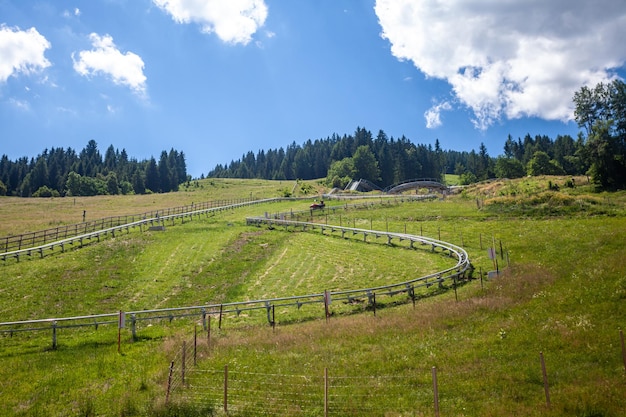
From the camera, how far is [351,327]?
64.1 ft

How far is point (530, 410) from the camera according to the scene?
10383 mm

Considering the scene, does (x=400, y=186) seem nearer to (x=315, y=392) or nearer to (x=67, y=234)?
(x=67, y=234)

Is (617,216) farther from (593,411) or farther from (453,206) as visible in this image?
(593,411)

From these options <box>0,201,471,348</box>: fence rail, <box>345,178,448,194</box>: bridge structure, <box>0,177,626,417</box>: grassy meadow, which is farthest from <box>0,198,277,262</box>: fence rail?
<box>345,178,448,194</box>: bridge structure

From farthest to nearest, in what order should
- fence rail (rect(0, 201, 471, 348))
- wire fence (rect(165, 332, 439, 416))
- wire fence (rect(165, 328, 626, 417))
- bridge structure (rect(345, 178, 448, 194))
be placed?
bridge structure (rect(345, 178, 448, 194)), fence rail (rect(0, 201, 471, 348)), wire fence (rect(165, 332, 439, 416)), wire fence (rect(165, 328, 626, 417))

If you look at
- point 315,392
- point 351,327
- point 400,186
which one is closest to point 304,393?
point 315,392

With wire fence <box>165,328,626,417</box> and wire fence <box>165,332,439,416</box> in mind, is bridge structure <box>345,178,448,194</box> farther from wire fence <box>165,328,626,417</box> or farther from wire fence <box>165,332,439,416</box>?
wire fence <box>165,332,439,416</box>

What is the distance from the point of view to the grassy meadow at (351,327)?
1220 centimetres

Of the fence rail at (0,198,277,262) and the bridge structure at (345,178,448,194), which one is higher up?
the bridge structure at (345,178,448,194)

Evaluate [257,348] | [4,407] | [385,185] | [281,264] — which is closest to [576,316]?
[257,348]

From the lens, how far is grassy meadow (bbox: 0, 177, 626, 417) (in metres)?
12.2

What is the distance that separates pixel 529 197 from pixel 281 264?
42.7 meters

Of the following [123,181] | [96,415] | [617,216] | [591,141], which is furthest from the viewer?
[123,181]

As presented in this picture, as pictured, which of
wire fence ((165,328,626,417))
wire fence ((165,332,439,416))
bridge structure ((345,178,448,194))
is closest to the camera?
wire fence ((165,328,626,417))
